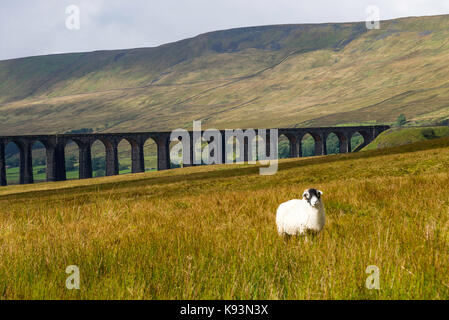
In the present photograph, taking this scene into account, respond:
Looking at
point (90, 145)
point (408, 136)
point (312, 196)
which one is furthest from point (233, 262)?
point (90, 145)

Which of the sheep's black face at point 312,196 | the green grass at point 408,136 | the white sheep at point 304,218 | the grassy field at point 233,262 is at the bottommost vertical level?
the grassy field at point 233,262

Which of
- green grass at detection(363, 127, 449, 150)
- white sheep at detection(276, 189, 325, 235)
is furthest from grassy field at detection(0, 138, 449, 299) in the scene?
green grass at detection(363, 127, 449, 150)

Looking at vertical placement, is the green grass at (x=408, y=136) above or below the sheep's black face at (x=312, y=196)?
above

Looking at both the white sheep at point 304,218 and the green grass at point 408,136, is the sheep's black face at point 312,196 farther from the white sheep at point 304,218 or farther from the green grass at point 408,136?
the green grass at point 408,136

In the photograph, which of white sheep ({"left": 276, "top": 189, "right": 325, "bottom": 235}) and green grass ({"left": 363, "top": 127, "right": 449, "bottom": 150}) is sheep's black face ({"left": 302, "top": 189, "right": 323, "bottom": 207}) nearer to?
white sheep ({"left": 276, "top": 189, "right": 325, "bottom": 235})

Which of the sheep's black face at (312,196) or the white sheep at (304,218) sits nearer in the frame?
the sheep's black face at (312,196)

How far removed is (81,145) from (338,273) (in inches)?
4993

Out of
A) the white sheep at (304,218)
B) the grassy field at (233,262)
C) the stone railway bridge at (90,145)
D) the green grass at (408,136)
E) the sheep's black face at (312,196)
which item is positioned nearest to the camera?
the grassy field at (233,262)

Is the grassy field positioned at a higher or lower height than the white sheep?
lower

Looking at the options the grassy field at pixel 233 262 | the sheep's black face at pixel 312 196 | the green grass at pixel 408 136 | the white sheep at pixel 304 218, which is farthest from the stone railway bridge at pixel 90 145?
the sheep's black face at pixel 312 196

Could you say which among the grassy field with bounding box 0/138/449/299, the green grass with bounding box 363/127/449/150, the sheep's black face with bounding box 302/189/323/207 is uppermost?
the green grass with bounding box 363/127/449/150

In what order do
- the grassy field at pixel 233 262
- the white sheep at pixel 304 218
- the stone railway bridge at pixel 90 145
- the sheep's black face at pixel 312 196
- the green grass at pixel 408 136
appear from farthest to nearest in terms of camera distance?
the stone railway bridge at pixel 90 145 → the green grass at pixel 408 136 → the white sheep at pixel 304 218 → the sheep's black face at pixel 312 196 → the grassy field at pixel 233 262
